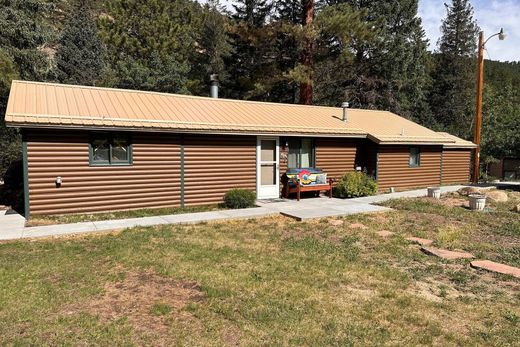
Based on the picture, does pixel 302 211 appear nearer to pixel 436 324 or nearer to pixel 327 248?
pixel 327 248

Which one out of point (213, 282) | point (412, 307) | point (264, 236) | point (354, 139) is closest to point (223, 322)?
point (213, 282)

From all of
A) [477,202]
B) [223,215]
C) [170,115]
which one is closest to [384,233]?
[223,215]

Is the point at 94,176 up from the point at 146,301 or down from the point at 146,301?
up

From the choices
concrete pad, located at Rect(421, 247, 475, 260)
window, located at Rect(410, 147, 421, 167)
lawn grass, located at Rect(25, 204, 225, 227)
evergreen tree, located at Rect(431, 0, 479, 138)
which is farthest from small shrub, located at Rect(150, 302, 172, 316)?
evergreen tree, located at Rect(431, 0, 479, 138)

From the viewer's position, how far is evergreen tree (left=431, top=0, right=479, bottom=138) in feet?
125

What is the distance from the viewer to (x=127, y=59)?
2564 centimetres

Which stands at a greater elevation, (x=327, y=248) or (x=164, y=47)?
(x=164, y=47)

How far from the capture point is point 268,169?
12305 mm

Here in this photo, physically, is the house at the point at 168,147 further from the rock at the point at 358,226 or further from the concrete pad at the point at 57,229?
the rock at the point at 358,226

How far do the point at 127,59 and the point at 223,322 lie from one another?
25233 mm

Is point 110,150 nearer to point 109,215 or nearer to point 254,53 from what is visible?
point 109,215

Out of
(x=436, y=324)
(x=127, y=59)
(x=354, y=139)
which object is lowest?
(x=436, y=324)

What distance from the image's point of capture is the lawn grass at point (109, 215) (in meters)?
8.44

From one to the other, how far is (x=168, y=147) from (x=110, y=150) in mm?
1523
